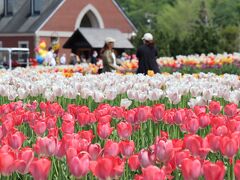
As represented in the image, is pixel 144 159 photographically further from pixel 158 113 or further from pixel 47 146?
pixel 158 113

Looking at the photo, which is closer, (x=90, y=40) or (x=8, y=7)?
(x=90, y=40)

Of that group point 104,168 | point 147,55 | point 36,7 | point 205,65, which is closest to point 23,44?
point 36,7

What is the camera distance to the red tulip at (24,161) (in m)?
3.29

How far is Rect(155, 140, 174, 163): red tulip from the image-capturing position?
3463 mm

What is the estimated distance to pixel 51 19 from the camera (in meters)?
53.5

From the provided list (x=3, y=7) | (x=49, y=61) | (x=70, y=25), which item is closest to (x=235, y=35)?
(x=70, y=25)

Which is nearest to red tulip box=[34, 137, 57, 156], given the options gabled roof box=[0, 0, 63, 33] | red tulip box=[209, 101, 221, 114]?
red tulip box=[209, 101, 221, 114]

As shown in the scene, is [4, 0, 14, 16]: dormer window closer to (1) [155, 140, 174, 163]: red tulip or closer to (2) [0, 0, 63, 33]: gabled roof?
(2) [0, 0, 63, 33]: gabled roof

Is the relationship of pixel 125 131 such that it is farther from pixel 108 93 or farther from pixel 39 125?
pixel 108 93

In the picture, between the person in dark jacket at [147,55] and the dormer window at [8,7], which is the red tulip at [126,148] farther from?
the dormer window at [8,7]

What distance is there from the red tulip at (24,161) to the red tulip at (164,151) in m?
0.64

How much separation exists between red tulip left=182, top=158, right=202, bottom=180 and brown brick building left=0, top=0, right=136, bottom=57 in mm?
49279

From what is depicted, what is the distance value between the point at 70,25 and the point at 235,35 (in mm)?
13609

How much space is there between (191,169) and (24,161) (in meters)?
0.83
